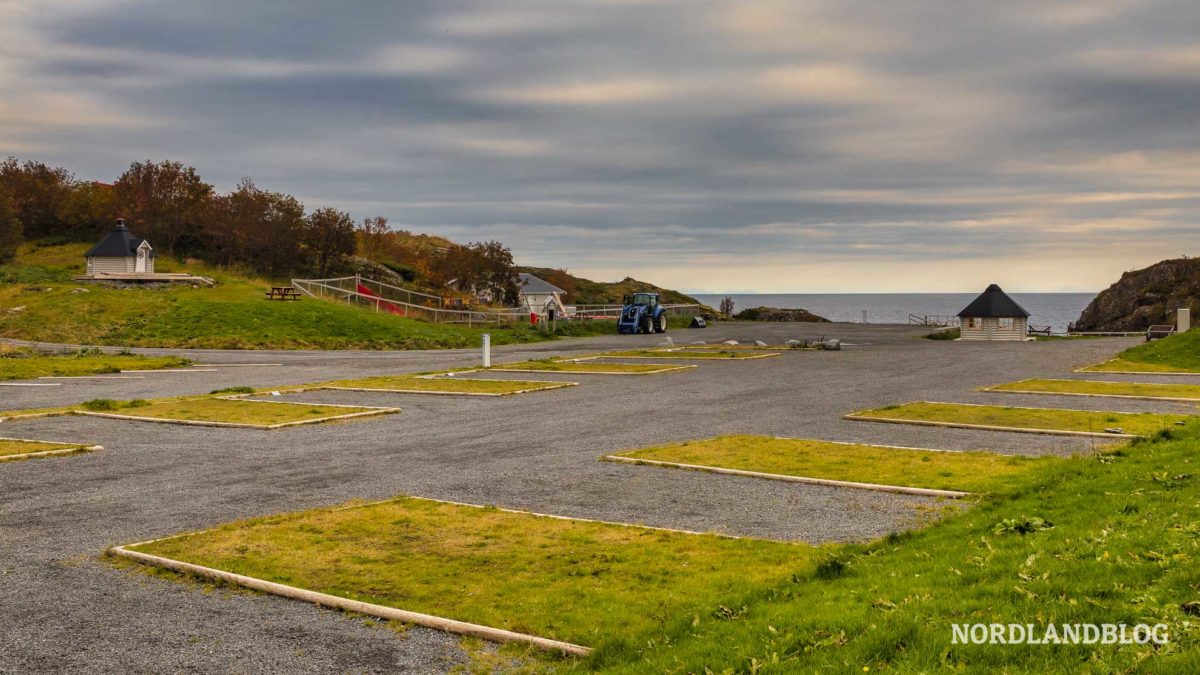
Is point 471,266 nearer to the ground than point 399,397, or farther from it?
farther from it

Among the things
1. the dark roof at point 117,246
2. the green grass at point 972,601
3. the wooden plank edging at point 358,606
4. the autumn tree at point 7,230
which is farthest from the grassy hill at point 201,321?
the green grass at point 972,601

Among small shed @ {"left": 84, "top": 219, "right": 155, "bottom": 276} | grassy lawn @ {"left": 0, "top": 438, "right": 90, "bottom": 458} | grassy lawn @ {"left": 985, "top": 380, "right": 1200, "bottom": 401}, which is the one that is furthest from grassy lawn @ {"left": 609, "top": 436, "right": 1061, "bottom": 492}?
small shed @ {"left": 84, "top": 219, "right": 155, "bottom": 276}

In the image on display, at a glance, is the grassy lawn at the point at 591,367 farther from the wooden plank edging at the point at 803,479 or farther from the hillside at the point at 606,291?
the hillside at the point at 606,291

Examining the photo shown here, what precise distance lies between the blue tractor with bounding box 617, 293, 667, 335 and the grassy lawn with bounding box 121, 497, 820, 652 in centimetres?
5590

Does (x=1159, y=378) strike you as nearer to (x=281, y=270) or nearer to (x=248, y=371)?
(x=248, y=371)

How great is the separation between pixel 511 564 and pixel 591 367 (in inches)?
1087

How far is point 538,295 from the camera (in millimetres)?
90562

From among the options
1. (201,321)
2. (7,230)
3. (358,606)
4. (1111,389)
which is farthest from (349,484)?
(7,230)

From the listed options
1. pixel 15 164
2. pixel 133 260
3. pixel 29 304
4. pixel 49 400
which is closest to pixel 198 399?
pixel 49 400

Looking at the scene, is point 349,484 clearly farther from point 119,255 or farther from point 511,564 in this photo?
point 119,255

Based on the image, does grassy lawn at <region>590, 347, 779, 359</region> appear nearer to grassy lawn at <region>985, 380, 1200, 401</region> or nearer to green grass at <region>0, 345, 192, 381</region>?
grassy lawn at <region>985, 380, 1200, 401</region>

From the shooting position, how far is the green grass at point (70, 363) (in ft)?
105

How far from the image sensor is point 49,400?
24.3 m

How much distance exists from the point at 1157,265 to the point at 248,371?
12001 centimetres
